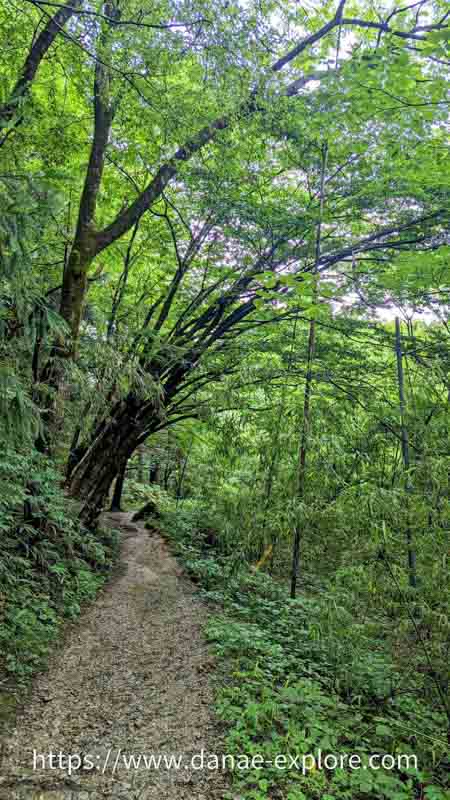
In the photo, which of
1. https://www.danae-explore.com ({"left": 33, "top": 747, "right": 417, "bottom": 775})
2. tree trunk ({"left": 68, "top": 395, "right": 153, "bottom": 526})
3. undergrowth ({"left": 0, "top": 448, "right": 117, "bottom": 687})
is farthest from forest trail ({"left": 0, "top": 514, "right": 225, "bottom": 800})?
tree trunk ({"left": 68, "top": 395, "right": 153, "bottom": 526})

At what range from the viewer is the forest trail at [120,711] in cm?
210

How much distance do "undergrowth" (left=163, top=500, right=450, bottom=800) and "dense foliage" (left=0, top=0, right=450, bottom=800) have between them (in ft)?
0.07

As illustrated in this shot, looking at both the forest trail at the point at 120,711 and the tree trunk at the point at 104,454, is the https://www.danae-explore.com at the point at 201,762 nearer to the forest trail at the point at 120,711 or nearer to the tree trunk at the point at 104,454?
the forest trail at the point at 120,711

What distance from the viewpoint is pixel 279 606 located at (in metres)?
4.71

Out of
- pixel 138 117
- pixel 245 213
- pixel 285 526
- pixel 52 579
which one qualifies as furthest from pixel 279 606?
pixel 138 117

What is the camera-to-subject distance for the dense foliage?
263 centimetres

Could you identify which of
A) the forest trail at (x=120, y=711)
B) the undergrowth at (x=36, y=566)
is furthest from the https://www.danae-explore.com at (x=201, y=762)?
the undergrowth at (x=36, y=566)

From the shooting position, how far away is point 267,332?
632 centimetres

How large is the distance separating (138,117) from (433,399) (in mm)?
Answer: 4332

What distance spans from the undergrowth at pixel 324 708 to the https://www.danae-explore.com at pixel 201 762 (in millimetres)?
25

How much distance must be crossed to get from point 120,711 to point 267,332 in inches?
192

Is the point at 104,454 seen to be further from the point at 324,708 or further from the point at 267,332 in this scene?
the point at 324,708

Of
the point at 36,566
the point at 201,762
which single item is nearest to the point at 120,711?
the point at 201,762

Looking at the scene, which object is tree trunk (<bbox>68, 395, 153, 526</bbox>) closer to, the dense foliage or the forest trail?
the dense foliage
